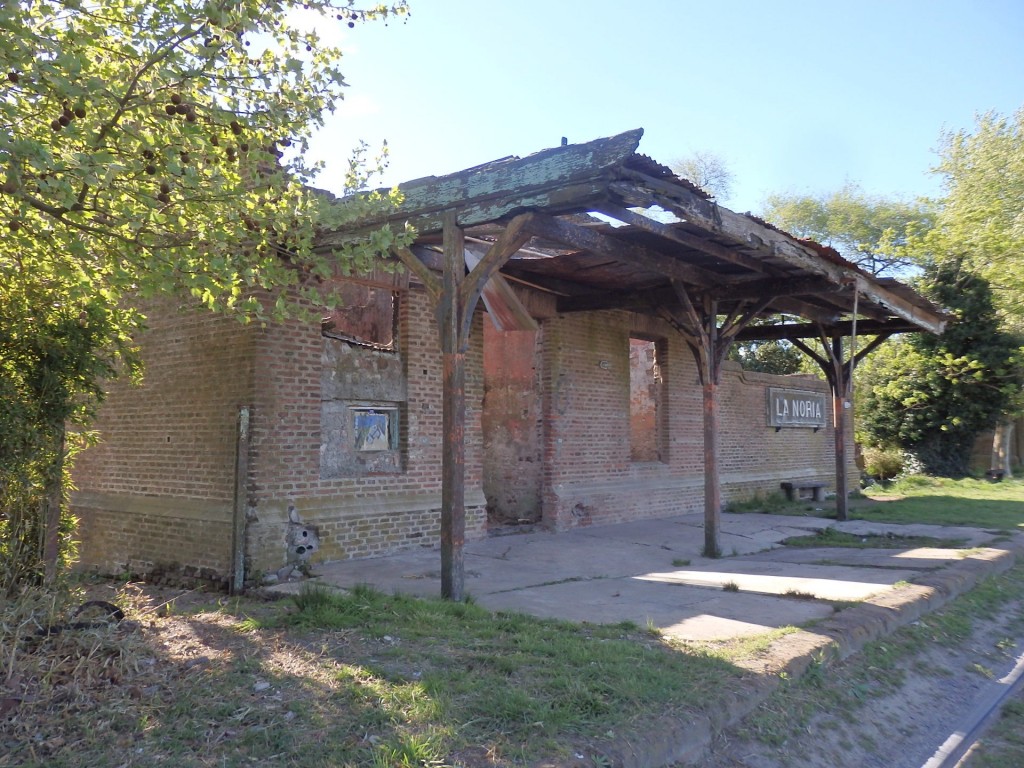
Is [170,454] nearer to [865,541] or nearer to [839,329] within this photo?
[865,541]

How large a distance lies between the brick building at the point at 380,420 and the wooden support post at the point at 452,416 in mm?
89

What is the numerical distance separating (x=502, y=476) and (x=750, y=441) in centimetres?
682

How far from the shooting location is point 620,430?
1290cm

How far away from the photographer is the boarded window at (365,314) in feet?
33.7

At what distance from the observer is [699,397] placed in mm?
15172

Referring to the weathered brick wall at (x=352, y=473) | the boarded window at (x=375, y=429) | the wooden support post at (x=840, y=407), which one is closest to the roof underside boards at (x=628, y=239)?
the wooden support post at (x=840, y=407)

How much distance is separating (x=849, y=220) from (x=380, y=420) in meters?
35.1

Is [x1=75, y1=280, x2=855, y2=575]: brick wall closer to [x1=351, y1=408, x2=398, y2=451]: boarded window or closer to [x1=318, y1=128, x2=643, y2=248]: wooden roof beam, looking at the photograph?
[x1=351, y1=408, x2=398, y2=451]: boarded window

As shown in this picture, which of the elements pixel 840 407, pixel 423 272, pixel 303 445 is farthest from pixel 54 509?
pixel 840 407

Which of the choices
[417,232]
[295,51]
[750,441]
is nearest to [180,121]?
[295,51]

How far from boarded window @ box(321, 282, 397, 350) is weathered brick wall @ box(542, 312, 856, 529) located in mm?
2362

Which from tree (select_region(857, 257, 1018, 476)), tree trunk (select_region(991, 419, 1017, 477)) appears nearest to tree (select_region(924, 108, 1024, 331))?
tree (select_region(857, 257, 1018, 476))

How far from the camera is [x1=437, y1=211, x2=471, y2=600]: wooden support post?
6.57 meters

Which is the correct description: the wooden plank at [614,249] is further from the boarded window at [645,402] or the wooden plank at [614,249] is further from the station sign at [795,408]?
the station sign at [795,408]
